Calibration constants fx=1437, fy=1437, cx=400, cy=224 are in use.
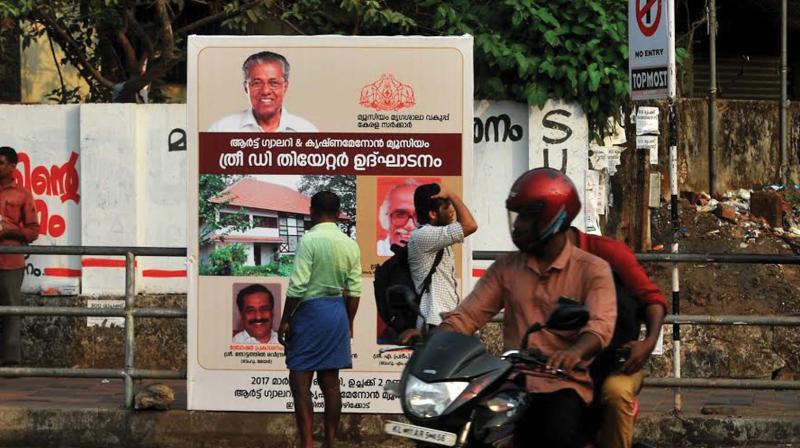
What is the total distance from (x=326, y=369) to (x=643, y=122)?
347 centimetres

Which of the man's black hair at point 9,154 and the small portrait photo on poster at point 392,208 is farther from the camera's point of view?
the man's black hair at point 9,154

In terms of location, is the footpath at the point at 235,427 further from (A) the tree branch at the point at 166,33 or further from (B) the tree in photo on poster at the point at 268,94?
(A) the tree branch at the point at 166,33

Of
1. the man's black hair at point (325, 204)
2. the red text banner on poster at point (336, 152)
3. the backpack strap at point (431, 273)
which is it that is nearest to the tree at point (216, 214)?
the red text banner on poster at point (336, 152)

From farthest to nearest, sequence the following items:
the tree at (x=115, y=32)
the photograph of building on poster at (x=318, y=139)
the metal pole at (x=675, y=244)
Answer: the tree at (x=115, y=32)
the metal pole at (x=675, y=244)
the photograph of building on poster at (x=318, y=139)

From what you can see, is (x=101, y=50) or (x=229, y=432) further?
(x=101, y=50)

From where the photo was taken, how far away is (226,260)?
8836mm

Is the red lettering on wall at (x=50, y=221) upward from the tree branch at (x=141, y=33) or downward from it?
downward

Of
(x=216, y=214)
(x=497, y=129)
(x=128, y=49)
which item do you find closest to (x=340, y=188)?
(x=216, y=214)

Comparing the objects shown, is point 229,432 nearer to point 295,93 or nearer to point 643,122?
point 295,93

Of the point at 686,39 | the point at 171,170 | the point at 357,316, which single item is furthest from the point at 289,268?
the point at 686,39

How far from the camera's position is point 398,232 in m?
8.77

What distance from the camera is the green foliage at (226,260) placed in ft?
28.9

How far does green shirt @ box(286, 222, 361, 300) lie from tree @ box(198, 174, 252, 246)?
803 mm

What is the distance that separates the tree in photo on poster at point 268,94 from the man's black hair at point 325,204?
65 centimetres
